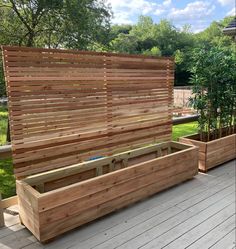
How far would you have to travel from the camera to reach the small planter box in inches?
148

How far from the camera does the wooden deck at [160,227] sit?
221 centimetres

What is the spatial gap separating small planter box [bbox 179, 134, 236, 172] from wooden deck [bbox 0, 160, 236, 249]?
0.67 metres

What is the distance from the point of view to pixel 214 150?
3879mm

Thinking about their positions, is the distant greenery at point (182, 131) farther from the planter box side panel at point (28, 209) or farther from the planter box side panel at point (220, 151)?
the planter box side panel at point (28, 209)

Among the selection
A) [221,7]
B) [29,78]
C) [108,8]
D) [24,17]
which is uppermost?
[221,7]

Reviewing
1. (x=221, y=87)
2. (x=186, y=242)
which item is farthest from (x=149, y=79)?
(x=186, y=242)

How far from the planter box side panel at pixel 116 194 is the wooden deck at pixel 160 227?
0.31 ft

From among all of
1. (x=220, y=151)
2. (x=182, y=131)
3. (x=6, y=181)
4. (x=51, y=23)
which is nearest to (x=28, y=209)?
(x=6, y=181)

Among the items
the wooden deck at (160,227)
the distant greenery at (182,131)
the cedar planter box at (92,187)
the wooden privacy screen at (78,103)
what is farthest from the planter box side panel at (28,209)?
the distant greenery at (182,131)

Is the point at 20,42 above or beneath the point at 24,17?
beneath

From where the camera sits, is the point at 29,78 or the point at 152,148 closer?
the point at 29,78

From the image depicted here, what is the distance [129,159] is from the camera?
131 inches

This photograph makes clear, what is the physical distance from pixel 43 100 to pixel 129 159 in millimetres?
1414

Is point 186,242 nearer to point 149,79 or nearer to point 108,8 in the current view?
point 149,79
